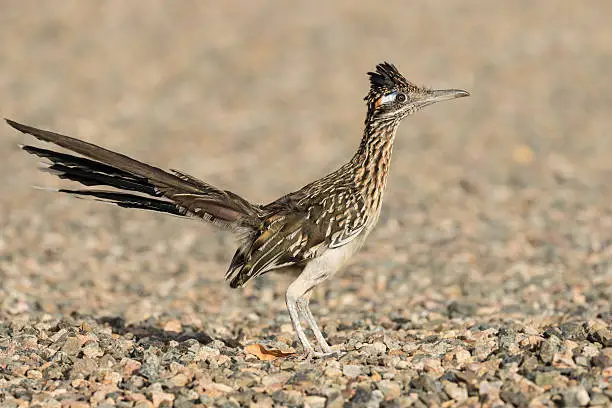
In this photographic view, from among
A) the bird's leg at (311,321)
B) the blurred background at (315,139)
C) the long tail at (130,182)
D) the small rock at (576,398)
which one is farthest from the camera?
the blurred background at (315,139)

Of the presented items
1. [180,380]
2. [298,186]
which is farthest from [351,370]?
[298,186]

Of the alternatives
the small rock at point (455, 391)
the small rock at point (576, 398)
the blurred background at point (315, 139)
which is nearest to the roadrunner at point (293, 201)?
the small rock at point (455, 391)

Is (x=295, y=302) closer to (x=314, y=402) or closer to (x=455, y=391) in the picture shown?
(x=314, y=402)

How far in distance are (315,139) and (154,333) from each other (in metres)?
9.79

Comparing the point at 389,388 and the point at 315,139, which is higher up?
the point at 315,139

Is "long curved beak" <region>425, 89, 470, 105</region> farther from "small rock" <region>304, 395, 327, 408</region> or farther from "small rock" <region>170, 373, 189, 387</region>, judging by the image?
"small rock" <region>170, 373, 189, 387</region>

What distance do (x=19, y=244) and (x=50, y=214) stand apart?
1.46m

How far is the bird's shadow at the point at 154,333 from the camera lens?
809 centimetres

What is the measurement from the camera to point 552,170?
15789mm

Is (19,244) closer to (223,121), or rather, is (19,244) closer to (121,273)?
(121,273)

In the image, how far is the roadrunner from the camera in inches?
274

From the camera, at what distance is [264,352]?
7.30m

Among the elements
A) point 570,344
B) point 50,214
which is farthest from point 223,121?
point 570,344

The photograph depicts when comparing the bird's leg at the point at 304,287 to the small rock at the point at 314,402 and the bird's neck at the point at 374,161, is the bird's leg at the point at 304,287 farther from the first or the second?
the small rock at the point at 314,402
